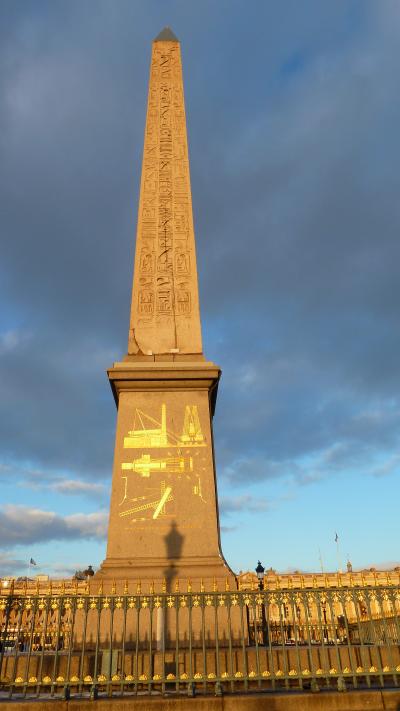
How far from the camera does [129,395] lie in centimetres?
1239

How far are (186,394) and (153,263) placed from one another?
155 inches

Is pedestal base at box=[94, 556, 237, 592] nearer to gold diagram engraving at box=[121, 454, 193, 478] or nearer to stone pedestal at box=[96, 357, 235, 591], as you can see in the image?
stone pedestal at box=[96, 357, 235, 591]

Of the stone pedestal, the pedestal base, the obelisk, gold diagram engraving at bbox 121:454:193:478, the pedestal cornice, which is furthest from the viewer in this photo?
the pedestal cornice

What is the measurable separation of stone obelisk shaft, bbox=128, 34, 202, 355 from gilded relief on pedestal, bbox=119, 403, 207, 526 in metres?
2.11

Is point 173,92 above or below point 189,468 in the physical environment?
above

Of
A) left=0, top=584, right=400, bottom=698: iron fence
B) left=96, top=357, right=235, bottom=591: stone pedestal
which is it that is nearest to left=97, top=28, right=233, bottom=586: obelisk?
left=96, top=357, right=235, bottom=591: stone pedestal

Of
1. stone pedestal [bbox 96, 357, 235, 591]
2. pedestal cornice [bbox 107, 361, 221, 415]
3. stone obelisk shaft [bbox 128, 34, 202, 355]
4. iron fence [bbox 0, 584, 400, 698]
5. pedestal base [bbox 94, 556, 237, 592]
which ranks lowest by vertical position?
iron fence [bbox 0, 584, 400, 698]

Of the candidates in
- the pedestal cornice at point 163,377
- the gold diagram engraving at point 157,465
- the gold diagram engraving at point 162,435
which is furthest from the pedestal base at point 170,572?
the pedestal cornice at point 163,377

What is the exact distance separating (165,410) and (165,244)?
489cm

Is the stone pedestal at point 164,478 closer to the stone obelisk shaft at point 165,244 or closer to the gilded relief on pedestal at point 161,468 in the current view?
the gilded relief on pedestal at point 161,468

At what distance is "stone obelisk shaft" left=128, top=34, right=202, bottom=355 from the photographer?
1369 cm

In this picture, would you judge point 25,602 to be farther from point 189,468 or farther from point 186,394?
point 186,394

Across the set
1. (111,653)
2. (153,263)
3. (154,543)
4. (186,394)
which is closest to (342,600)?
(111,653)

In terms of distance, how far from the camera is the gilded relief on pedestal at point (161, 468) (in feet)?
36.5
